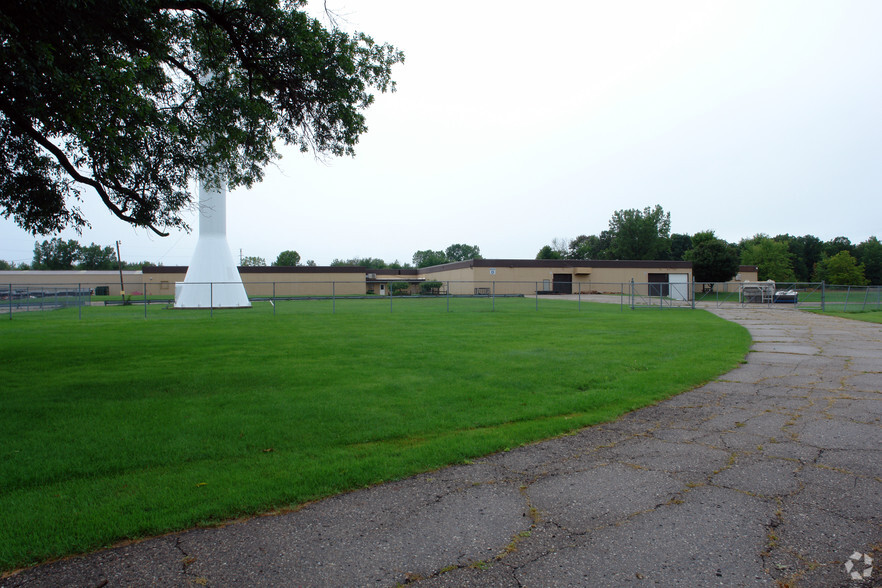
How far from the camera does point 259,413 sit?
5738 millimetres

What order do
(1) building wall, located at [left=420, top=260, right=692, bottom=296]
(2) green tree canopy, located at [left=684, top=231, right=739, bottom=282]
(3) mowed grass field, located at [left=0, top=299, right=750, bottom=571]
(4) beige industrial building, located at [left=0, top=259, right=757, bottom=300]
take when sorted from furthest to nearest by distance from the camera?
1. (2) green tree canopy, located at [left=684, top=231, right=739, bottom=282]
2. (1) building wall, located at [left=420, top=260, right=692, bottom=296]
3. (4) beige industrial building, located at [left=0, top=259, right=757, bottom=300]
4. (3) mowed grass field, located at [left=0, top=299, right=750, bottom=571]

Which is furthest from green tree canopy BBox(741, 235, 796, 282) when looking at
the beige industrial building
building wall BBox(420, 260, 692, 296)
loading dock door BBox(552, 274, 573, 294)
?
loading dock door BBox(552, 274, 573, 294)

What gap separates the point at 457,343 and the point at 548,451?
7.28m

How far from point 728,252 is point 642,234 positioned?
83.0 feet

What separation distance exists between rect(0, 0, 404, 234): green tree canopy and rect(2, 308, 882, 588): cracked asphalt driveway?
520 centimetres

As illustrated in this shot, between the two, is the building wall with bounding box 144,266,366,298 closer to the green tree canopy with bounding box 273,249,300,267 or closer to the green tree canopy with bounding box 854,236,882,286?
the green tree canopy with bounding box 273,249,300,267

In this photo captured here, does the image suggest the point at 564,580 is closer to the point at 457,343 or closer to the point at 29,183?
the point at 457,343

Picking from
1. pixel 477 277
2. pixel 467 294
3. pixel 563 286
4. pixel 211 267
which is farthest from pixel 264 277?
pixel 563 286

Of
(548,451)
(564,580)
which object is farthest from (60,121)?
(564,580)

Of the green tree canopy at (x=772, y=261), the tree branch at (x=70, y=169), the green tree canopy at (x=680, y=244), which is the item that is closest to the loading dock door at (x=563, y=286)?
the green tree canopy at (x=772, y=261)

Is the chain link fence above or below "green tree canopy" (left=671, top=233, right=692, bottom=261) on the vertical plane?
below

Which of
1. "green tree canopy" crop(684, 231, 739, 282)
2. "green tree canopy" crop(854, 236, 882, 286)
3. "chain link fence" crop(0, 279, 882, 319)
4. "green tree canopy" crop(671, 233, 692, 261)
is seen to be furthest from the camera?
"green tree canopy" crop(671, 233, 692, 261)

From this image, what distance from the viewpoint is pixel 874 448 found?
14.7 ft

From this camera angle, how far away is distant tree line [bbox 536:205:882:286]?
5910 centimetres
